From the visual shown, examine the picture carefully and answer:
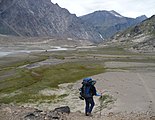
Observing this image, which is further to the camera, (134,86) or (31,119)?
(134,86)

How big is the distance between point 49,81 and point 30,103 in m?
19.3

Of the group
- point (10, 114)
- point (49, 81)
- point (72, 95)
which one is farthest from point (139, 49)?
point (10, 114)

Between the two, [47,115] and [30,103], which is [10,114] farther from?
[30,103]

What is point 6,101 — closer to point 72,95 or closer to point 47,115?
point 72,95

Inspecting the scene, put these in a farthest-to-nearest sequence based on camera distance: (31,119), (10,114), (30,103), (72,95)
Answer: (72,95), (30,103), (10,114), (31,119)

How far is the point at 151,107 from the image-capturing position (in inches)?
1249

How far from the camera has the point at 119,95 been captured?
135ft

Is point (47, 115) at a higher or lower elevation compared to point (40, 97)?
higher

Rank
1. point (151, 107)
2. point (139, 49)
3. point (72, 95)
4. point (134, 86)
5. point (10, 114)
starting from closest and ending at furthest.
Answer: point (10, 114), point (151, 107), point (72, 95), point (134, 86), point (139, 49)

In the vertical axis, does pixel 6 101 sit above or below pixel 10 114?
below

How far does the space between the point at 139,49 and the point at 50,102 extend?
535 feet

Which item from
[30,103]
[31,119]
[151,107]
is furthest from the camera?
[30,103]

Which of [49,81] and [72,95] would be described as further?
[49,81]

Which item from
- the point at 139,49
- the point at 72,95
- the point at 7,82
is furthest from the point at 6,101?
the point at 139,49
